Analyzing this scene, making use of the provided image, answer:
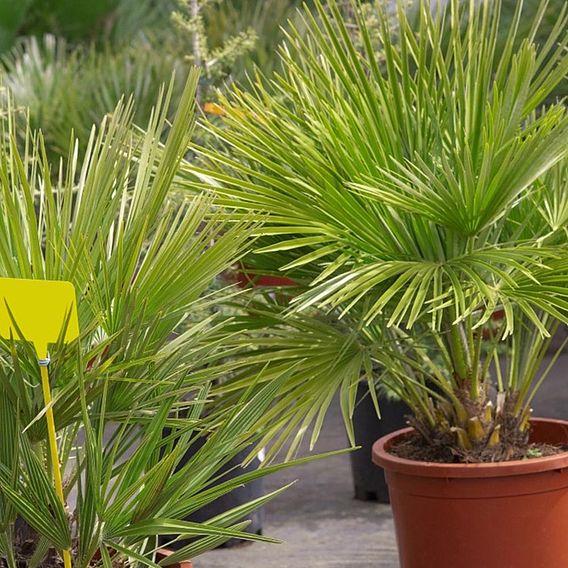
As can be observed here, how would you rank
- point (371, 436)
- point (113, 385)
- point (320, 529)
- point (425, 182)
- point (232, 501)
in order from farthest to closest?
1. point (371, 436)
2. point (320, 529)
3. point (232, 501)
4. point (425, 182)
5. point (113, 385)

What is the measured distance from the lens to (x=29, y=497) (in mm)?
1559

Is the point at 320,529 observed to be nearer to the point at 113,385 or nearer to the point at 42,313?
the point at 113,385

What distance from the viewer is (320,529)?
3.43 metres

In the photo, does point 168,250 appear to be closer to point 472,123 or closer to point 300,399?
point 300,399

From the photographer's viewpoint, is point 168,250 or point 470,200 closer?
point 168,250

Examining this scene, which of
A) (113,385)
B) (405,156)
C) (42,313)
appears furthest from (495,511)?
(42,313)

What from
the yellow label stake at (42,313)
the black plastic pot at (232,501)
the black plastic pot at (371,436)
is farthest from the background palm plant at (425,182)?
the black plastic pot at (371,436)

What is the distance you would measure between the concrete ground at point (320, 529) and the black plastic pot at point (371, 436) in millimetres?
50

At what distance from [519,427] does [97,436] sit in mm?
1306

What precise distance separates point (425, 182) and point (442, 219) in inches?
7.5

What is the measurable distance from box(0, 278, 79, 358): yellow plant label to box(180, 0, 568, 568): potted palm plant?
0.61 metres

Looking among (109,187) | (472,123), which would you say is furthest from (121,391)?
(472,123)

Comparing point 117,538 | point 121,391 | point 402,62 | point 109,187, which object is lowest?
point 117,538

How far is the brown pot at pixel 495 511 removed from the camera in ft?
7.75
